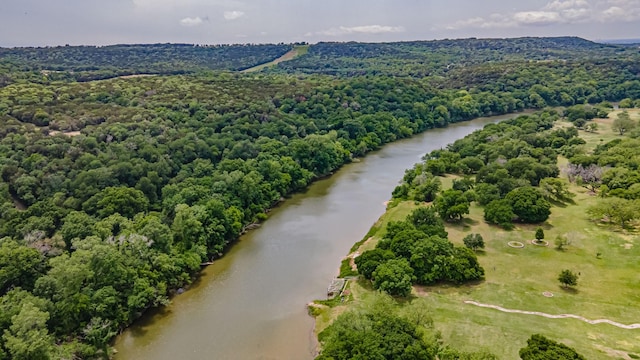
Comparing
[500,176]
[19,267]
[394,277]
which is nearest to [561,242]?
[500,176]

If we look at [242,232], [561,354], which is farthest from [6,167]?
[561,354]

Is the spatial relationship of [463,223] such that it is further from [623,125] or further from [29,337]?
[623,125]

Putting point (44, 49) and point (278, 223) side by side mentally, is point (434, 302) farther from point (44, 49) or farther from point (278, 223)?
point (44, 49)

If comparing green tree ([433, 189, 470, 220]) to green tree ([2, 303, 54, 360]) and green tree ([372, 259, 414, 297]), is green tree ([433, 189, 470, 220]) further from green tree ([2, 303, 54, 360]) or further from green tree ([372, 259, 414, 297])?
green tree ([2, 303, 54, 360])

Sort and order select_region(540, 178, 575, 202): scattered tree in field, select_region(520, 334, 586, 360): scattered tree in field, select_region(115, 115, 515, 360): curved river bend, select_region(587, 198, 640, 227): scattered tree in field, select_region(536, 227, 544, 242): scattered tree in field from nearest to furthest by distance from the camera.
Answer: select_region(520, 334, 586, 360): scattered tree in field < select_region(115, 115, 515, 360): curved river bend < select_region(536, 227, 544, 242): scattered tree in field < select_region(587, 198, 640, 227): scattered tree in field < select_region(540, 178, 575, 202): scattered tree in field

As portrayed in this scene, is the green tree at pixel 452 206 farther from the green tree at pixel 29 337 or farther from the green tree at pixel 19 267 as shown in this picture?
the green tree at pixel 19 267

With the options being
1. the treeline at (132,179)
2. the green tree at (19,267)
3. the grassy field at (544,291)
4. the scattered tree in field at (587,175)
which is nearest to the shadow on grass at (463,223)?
the grassy field at (544,291)

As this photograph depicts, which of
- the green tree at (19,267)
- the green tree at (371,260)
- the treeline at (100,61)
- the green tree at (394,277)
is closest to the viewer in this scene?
the green tree at (19,267)

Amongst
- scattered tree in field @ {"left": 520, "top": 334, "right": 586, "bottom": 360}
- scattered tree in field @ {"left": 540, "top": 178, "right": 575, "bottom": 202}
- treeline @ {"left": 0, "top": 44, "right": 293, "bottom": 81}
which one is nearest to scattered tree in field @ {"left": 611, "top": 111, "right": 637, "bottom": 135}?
scattered tree in field @ {"left": 540, "top": 178, "right": 575, "bottom": 202}
